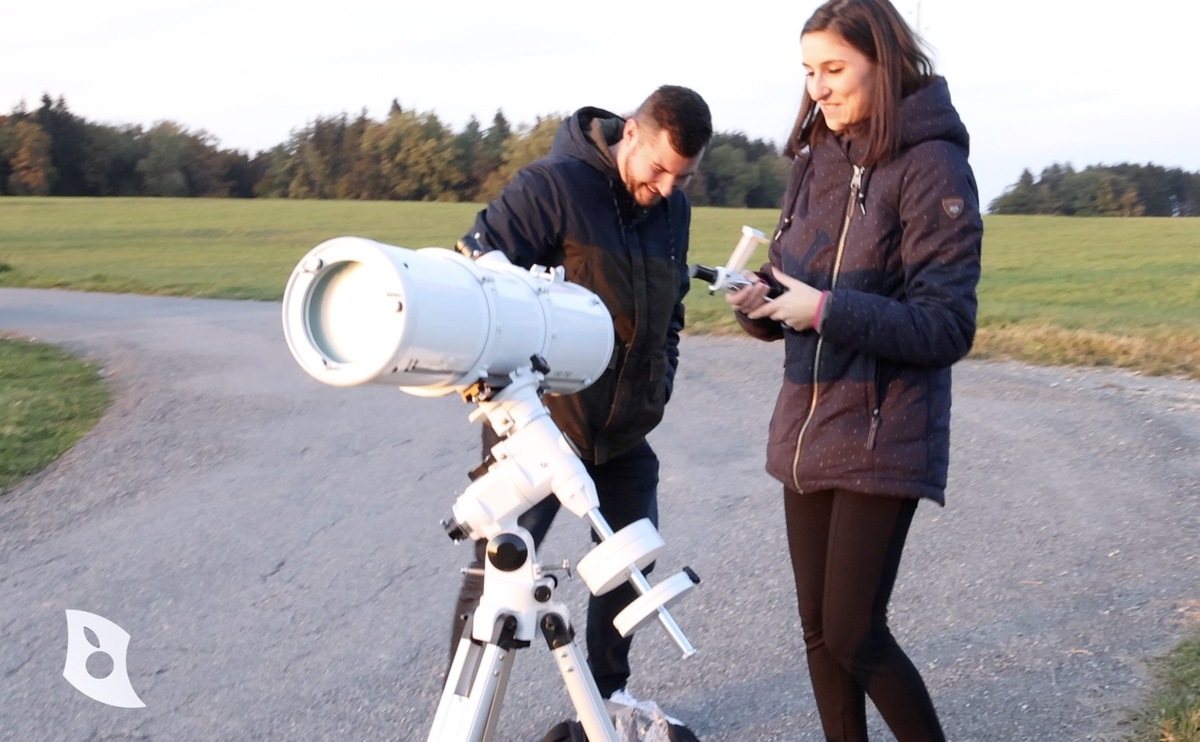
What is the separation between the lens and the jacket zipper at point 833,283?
112 inches

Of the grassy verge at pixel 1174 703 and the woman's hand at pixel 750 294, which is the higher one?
the woman's hand at pixel 750 294

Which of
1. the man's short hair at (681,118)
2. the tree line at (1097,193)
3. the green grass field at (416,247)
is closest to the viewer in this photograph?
the man's short hair at (681,118)

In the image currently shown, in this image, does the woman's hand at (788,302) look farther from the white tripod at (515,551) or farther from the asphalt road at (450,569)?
the asphalt road at (450,569)

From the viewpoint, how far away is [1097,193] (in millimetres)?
46031

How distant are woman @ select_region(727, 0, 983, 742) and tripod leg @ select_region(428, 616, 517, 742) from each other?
89 centimetres

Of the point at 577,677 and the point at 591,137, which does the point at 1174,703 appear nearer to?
the point at 577,677

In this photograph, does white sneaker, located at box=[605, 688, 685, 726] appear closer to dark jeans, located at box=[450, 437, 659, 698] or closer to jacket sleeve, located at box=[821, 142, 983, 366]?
dark jeans, located at box=[450, 437, 659, 698]

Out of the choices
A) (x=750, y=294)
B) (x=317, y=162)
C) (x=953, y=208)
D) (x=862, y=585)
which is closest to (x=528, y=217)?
(x=750, y=294)

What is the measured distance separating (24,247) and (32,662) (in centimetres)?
2829

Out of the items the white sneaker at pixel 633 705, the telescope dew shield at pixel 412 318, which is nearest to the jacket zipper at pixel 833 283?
the telescope dew shield at pixel 412 318

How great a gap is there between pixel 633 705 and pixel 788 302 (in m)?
1.52

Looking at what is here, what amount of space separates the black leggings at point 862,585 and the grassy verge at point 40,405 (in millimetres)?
5325

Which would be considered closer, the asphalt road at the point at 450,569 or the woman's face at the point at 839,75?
the woman's face at the point at 839,75

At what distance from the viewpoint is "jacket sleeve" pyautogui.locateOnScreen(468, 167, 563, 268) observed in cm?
341
